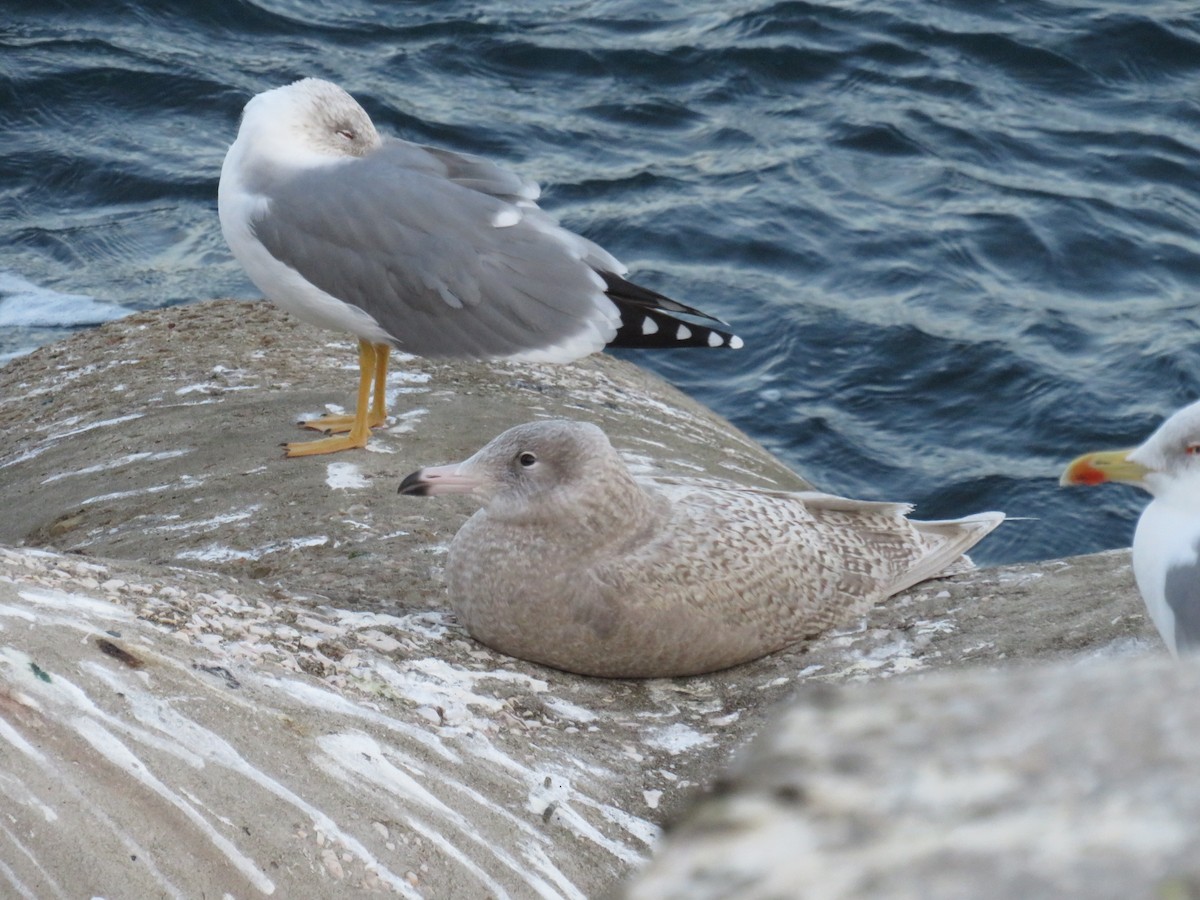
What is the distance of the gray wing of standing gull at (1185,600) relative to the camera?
→ 327 cm

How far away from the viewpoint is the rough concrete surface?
1.09m

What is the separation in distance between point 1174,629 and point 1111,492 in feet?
16.5

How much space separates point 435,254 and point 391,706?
2.16 m

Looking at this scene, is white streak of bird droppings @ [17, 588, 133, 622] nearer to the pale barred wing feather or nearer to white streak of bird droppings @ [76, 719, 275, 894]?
white streak of bird droppings @ [76, 719, 275, 894]

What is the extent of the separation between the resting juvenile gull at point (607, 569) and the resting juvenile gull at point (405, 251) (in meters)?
1.19

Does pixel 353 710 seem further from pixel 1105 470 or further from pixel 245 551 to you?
pixel 1105 470

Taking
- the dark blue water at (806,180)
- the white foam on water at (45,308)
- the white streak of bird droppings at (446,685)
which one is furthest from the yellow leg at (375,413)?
the white foam on water at (45,308)

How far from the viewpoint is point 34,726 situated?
2926mm

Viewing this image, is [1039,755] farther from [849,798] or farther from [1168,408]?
[1168,408]

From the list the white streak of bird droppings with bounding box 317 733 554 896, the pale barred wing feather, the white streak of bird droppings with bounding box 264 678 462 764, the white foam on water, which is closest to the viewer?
the white streak of bird droppings with bounding box 317 733 554 896

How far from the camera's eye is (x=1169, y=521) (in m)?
3.60

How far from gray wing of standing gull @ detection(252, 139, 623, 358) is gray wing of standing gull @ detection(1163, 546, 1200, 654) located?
2.45 metres

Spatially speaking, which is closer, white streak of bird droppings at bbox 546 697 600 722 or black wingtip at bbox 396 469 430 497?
white streak of bird droppings at bbox 546 697 600 722

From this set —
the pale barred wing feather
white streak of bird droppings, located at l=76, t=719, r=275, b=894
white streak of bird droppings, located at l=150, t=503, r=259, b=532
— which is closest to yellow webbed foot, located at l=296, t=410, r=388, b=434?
white streak of bird droppings, located at l=150, t=503, r=259, b=532
